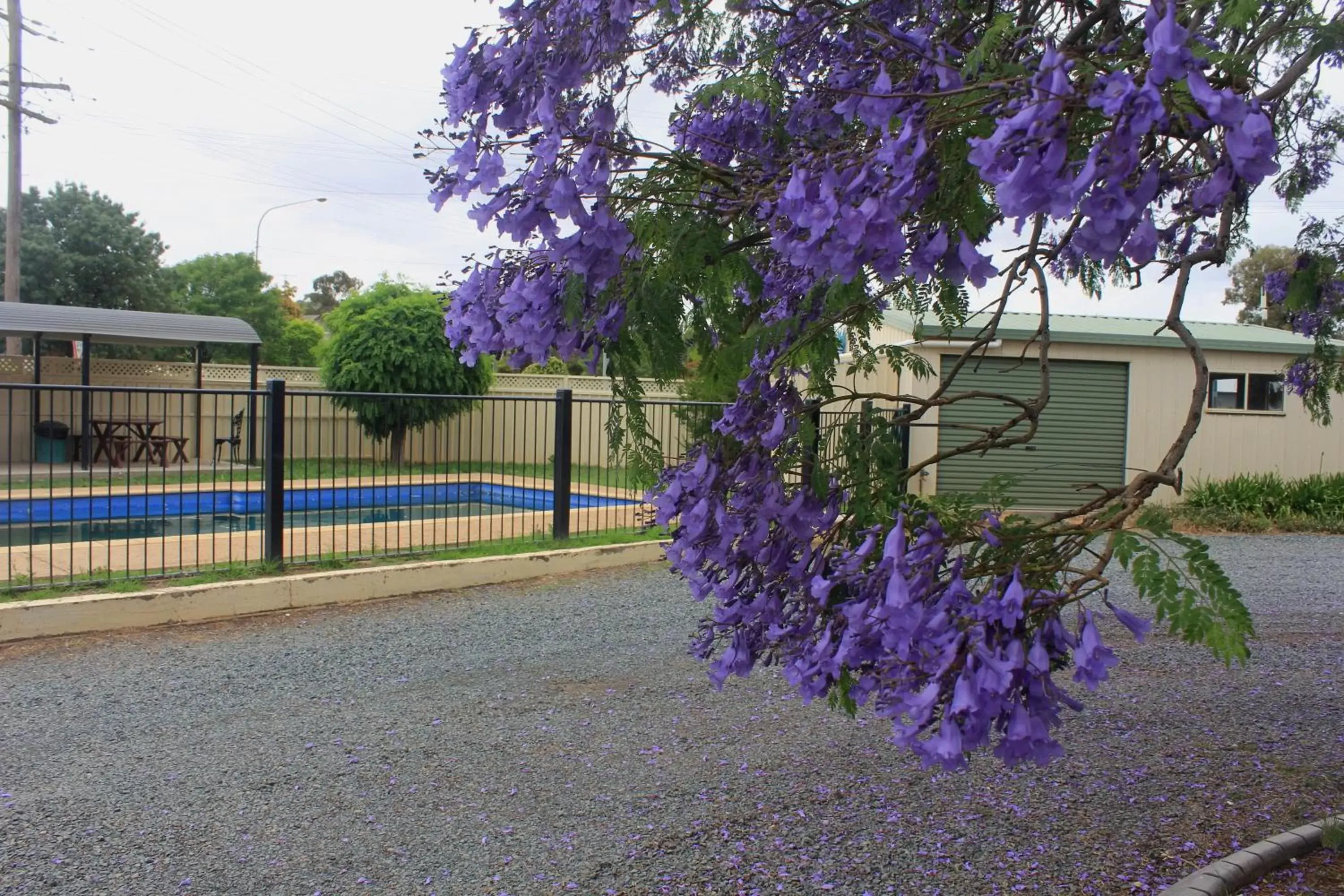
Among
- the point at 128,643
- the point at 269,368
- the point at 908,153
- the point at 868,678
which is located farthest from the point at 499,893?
the point at 269,368

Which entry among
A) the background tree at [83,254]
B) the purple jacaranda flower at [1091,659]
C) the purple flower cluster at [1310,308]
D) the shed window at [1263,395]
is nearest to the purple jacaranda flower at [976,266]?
the purple jacaranda flower at [1091,659]

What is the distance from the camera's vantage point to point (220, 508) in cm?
883

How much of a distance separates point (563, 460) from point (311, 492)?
237cm

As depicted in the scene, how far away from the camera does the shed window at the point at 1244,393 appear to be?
16.2 metres

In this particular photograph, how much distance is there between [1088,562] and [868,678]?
664 centimetres

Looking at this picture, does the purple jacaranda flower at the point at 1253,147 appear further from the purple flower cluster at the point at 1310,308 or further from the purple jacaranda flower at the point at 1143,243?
the purple flower cluster at the point at 1310,308

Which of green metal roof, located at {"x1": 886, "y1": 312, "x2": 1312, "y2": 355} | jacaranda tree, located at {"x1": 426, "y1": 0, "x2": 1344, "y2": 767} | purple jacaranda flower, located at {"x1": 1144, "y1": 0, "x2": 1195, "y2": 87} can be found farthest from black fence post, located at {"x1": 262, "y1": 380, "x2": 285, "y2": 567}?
green metal roof, located at {"x1": 886, "y1": 312, "x2": 1312, "y2": 355}

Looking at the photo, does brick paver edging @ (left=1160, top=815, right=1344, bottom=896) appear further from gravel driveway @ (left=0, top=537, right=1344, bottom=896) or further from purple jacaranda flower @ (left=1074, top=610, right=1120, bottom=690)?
purple jacaranda flower @ (left=1074, top=610, right=1120, bottom=690)

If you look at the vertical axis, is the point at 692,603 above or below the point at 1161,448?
below

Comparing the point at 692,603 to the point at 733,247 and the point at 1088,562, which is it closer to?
the point at 1088,562

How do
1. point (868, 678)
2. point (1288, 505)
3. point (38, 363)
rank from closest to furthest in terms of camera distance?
point (868, 678) → point (1288, 505) → point (38, 363)

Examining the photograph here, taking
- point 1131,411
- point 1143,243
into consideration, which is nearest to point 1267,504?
point 1131,411

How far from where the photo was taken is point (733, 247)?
8.56 ft

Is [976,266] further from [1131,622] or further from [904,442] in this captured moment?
[904,442]
